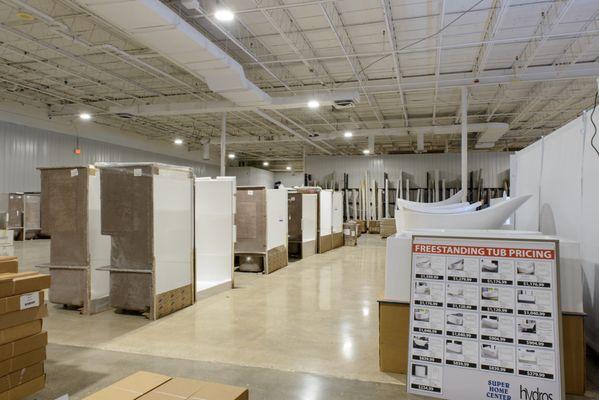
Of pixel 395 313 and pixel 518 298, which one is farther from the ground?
pixel 518 298

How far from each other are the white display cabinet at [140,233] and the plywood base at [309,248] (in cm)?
534

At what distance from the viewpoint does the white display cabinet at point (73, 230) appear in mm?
4691

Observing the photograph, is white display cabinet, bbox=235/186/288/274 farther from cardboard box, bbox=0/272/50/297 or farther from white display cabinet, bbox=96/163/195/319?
cardboard box, bbox=0/272/50/297

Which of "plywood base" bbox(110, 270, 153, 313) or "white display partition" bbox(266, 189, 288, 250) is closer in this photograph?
"plywood base" bbox(110, 270, 153, 313)

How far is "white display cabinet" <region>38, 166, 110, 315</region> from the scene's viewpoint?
4691 mm

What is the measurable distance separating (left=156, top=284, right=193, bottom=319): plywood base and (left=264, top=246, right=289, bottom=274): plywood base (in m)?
2.58

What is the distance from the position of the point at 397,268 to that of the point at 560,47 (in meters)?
7.81

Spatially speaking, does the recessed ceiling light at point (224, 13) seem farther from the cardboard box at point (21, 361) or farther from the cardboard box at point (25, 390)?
the cardboard box at point (25, 390)

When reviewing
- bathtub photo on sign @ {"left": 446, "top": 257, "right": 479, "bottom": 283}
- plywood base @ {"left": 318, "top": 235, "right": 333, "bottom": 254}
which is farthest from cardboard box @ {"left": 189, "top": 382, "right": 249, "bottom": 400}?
plywood base @ {"left": 318, "top": 235, "right": 333, "bottom": 254}

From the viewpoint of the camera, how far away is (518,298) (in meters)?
2.54

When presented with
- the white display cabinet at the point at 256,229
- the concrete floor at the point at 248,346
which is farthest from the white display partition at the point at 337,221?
the concrete floor at the point at 248,346

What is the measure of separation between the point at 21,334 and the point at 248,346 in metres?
1.86

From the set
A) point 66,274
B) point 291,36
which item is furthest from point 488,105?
point 66,274

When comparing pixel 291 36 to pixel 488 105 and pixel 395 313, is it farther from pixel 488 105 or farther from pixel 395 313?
pixel 488 105
